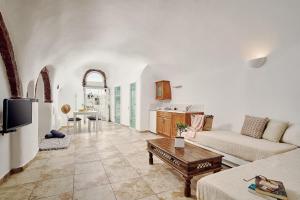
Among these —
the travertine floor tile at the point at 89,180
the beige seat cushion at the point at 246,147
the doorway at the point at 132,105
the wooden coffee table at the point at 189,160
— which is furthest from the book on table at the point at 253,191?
the doorway at the point at 132,105

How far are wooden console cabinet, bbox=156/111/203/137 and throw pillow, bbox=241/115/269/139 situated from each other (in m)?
1.45

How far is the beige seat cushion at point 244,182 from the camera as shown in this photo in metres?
1.18

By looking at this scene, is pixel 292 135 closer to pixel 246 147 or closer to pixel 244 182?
pixel 246 147

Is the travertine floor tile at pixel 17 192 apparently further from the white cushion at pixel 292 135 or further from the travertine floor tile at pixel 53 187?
the white cushion at pixel 292 135

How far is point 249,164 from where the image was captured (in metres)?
1.74

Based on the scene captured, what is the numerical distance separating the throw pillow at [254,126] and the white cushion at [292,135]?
33 centimetres

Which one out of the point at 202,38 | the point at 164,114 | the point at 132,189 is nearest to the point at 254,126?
the point at 202,38

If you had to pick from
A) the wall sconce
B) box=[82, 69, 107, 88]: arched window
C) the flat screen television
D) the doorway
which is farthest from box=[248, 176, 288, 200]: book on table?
box=[82, 69, 107, 88]: arched window

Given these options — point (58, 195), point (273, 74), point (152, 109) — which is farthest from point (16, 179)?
point (273, 74)

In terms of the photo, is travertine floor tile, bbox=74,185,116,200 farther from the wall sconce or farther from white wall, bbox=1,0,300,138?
the wall sconce

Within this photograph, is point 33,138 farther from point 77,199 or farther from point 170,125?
point 170,125

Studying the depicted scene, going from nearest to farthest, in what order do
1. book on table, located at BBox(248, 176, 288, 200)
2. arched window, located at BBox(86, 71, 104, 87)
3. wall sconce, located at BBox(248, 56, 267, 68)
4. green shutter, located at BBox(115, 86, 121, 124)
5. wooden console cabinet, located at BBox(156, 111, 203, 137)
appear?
1. book on table, located at BBox(248, 176, 288, 200)
2. wall sconce, located at BBox(248, 56, 267, 68)
3. wooden console cabinet, located at BBox(156, 111, 203, 137)
4. green shutter, located at BBox(115, 86, 121, 124)
5. arched window, located at BBox(86, 71, 104, 87)

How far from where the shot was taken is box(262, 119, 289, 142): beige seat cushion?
266 cm

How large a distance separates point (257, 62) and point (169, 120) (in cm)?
269
